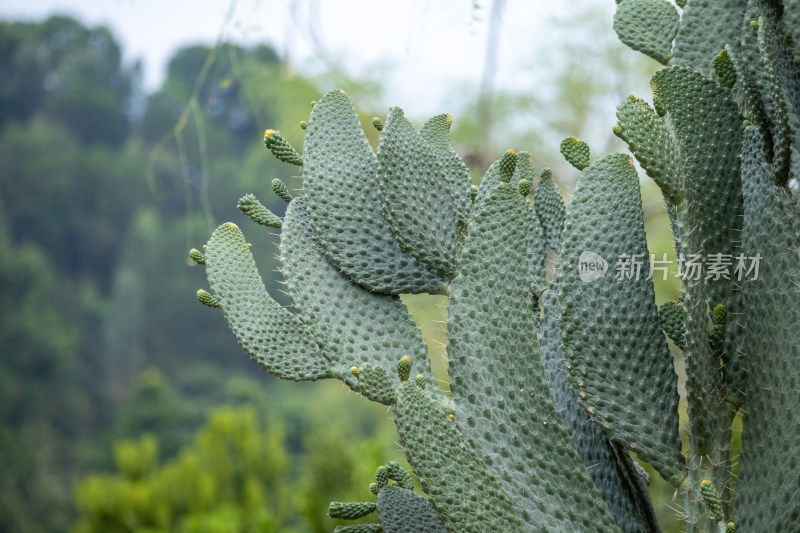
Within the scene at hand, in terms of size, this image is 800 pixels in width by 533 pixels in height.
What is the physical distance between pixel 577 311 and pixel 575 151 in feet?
0.76

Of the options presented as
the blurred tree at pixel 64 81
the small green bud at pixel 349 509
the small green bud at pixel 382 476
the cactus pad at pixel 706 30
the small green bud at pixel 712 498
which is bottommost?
the small green bud at pixel 349 509

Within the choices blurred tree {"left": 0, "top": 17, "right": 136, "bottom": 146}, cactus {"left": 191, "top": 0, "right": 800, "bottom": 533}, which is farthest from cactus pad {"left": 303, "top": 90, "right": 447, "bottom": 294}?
blurred tree {"left": 0, "top": 17, "right": 136, "bottom": 146}

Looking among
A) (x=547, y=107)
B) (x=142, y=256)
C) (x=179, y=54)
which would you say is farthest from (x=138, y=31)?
(x=547, y=107)

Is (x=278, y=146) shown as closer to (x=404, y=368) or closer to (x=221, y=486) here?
(x=404, y=368)

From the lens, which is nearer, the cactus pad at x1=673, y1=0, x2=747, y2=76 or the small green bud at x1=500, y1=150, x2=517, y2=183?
the small green bud at x1=500, y1=150, x2=517, y2=183

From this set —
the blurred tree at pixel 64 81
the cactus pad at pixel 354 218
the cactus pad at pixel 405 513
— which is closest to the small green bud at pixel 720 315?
the cactus pad at pixel 354 218

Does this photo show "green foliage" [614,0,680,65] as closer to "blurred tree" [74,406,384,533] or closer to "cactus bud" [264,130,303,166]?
"cactus bud" [264,130,303,166]

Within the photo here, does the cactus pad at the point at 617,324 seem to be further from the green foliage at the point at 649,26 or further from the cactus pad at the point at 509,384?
the green foliage at the point at 649,26

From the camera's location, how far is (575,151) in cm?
101

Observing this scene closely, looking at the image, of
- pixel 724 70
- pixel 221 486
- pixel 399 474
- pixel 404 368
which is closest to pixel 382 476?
pixel 399 474

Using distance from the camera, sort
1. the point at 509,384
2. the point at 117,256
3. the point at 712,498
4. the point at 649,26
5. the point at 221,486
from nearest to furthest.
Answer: the point at 712,498 → the point at 509,384 → the point at 649,26 → the point at 221,486 → the point at 117,256

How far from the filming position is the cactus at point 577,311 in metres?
0.92

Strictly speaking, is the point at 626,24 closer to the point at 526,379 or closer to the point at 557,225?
the point at 557,225

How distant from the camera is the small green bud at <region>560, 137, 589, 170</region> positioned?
1008 millimetres
